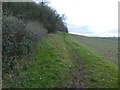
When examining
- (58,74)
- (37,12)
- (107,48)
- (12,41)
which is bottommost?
(58,74)

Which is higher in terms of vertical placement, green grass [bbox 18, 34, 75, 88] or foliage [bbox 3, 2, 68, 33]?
foliage [bbox 3, 2, 68, 33]

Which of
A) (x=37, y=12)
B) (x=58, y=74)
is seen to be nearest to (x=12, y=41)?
(x=58, y=74)

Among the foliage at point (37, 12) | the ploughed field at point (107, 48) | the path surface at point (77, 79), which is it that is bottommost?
the path surface at point (77, 79)

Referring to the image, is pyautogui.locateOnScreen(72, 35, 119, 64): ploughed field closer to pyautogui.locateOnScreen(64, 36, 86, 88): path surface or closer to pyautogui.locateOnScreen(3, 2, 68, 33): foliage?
pyautogui.locateOnScreen(64, 36, 86, 88): path surface

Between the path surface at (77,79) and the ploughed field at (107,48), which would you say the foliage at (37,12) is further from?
the path surface at (77,79)

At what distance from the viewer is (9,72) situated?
1134 centimetres

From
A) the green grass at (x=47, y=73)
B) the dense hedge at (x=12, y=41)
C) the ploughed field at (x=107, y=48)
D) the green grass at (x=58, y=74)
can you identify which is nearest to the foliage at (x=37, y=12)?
the dense hedge at (x=12, y=41)

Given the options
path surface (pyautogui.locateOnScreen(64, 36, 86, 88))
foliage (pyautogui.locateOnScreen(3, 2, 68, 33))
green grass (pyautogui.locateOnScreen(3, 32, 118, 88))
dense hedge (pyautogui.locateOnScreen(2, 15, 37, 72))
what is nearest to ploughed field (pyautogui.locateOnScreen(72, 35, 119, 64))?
green grass (pyautogui.locateOnScreen(3, 32, 118, 88))

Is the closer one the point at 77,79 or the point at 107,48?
the point at 77,79

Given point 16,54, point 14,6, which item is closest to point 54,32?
point 14,6

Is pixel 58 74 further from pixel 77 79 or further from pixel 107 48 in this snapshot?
pixel 107 48

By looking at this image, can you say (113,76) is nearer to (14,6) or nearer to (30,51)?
(30,51)

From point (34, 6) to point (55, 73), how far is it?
1753 centimetres

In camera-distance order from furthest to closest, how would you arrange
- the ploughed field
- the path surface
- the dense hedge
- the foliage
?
the foliage
the ploughed field
the dense hedge
the path surface
